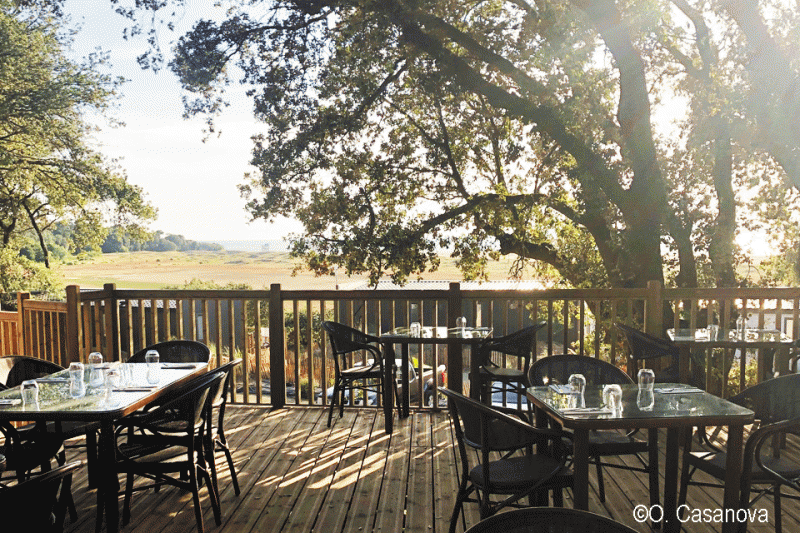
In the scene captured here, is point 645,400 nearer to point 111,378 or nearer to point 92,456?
point 111,378

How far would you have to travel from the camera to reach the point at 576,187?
31.4ft

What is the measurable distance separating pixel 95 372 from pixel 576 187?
749cm

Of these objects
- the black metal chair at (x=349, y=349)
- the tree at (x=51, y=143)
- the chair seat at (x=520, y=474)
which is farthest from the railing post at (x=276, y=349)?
the tree at (x=51, y=143)

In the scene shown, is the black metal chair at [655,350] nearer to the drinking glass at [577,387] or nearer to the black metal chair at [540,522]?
the drinking glass at [577,387]

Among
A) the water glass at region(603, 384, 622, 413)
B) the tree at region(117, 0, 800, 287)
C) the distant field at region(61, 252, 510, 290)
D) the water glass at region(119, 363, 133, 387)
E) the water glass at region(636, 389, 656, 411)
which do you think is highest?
the tree at region(117, 0, 800, 287)

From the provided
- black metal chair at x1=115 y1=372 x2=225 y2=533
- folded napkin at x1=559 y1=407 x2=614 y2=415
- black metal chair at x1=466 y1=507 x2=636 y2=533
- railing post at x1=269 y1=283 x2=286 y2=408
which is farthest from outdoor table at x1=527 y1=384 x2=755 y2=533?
railing post at x1=269 y1=283 x2=286 y2=408

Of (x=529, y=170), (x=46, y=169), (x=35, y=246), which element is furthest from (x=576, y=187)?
(x=35, y=246)

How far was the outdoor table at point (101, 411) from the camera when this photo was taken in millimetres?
3090

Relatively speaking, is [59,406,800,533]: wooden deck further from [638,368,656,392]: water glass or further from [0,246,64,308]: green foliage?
[0,246,64,308]: green foliage

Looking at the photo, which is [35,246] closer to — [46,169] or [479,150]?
[46,169]

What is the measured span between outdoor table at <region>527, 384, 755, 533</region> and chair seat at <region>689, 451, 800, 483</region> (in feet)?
0.31

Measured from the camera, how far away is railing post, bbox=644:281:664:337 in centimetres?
574

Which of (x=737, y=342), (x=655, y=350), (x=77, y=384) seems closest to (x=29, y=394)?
(x=77, y=384)

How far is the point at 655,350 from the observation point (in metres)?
4.95
